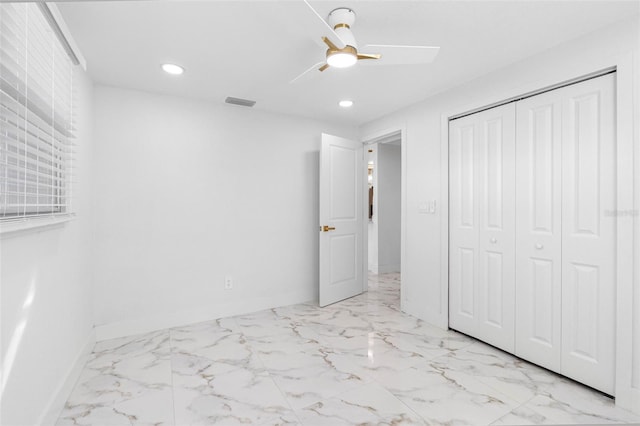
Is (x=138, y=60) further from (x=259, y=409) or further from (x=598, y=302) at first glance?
(x=598, y=302)

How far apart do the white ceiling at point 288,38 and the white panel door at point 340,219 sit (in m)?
1.01

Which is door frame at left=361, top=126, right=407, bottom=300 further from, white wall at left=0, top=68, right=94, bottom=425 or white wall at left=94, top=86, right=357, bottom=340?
white wall at left=0, top=68, right=94, bottom=425

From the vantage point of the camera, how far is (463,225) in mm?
3082

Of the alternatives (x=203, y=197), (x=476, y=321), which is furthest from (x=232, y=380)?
(x=476, y=321)

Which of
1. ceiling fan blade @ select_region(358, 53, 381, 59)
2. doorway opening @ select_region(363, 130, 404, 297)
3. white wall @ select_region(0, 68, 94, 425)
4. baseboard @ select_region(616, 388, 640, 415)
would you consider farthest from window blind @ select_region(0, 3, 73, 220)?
doorway opening @ select_region(363, 130, 404, 297)

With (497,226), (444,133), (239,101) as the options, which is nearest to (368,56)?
(444,133)

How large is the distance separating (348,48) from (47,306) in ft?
7.08

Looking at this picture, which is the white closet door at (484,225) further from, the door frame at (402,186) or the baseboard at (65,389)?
the baseboard at (65,389)

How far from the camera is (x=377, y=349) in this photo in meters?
2.80

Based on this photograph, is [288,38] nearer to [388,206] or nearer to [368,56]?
[368,56]

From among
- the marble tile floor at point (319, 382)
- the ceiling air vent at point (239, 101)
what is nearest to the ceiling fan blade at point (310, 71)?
the ceiling air vent at point (239, 101)

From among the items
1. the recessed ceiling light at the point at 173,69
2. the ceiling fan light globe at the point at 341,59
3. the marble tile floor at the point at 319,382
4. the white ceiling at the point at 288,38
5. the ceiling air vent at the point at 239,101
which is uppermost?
the white ceiling at the point at 288,38

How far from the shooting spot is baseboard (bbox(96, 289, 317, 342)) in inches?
120

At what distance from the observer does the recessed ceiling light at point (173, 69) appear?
2633 mm
